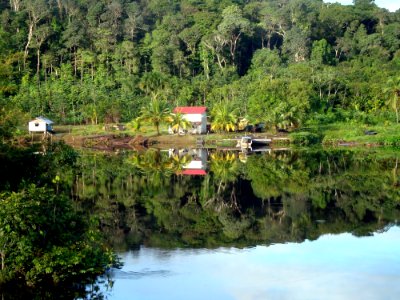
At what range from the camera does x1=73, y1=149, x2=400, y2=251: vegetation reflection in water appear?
20906mm

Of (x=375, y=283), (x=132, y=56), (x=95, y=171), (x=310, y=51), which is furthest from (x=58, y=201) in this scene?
(x=310, y=51)

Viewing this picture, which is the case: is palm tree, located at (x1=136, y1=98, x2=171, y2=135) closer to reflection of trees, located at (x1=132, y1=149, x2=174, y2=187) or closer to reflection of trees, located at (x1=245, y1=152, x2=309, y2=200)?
reflection of trees, located at (x1=132, y1=149, x2=174, y2=187)

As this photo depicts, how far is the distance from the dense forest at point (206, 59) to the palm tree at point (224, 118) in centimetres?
78

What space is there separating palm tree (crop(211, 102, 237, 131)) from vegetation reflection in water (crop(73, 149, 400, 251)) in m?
14.7

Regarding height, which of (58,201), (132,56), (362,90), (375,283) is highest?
(132,56)

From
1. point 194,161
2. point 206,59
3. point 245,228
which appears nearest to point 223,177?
point 194,161

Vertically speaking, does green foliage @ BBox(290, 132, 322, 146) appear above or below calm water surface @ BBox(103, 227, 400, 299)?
above

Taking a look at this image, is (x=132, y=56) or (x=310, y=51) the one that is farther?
(x=310, y=51)

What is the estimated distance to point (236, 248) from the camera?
746 inches

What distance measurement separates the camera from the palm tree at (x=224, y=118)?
187 ft

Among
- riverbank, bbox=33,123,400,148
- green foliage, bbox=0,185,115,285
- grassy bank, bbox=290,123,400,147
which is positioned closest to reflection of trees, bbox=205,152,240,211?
riverbank, bbox=33,123,400,148

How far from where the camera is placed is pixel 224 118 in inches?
2258

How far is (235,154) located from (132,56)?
32.4m

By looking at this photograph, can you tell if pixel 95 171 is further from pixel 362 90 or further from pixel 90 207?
pixel 362 90
